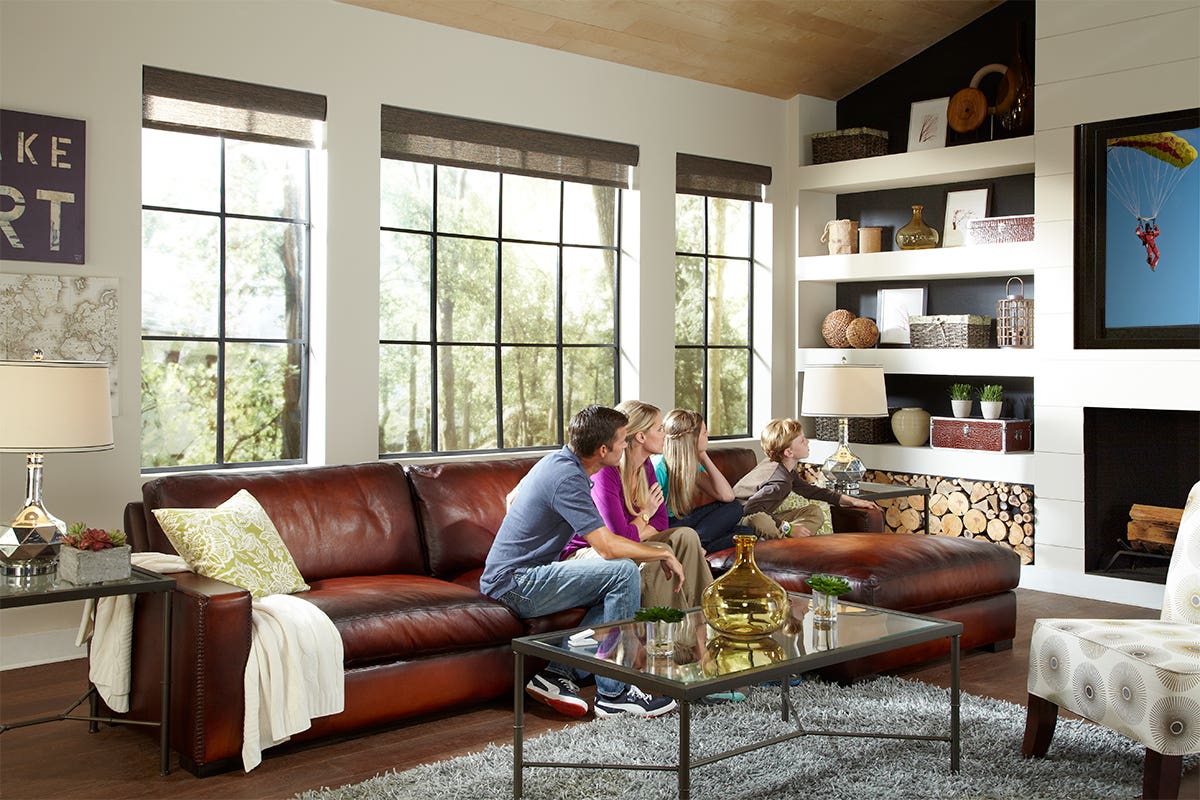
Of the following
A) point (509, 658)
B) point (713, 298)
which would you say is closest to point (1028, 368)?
point (713, 298)

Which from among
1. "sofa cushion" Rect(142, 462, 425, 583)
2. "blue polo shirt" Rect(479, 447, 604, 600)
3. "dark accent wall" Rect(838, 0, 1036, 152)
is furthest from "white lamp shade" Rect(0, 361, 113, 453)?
"dark accent wall" Rect(838, 0, 1036, 152)

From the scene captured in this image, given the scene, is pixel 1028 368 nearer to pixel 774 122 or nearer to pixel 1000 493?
pixel 1000 493

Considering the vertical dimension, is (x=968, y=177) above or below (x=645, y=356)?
above

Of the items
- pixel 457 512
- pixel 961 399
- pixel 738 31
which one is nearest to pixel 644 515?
pixel 457 512

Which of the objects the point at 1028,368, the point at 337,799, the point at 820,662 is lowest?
the point at 337,799

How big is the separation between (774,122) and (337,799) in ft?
17.9

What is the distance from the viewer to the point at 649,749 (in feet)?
11.6

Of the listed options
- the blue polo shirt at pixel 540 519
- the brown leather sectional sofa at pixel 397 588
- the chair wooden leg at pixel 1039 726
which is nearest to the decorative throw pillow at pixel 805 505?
the brown leather sectional sofa at pixel 397 588

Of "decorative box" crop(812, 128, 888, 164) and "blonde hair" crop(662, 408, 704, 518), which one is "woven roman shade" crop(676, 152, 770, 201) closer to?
"decorative box" crop(812, 128, 888, 164)

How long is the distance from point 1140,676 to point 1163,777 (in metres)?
0.26

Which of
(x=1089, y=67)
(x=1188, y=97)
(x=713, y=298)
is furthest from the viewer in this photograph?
(x=713, y=298)

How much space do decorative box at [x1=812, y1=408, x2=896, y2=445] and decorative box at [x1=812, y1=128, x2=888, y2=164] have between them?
5.34 feet

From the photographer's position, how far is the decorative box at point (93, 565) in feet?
11.2

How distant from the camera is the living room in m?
4.70
